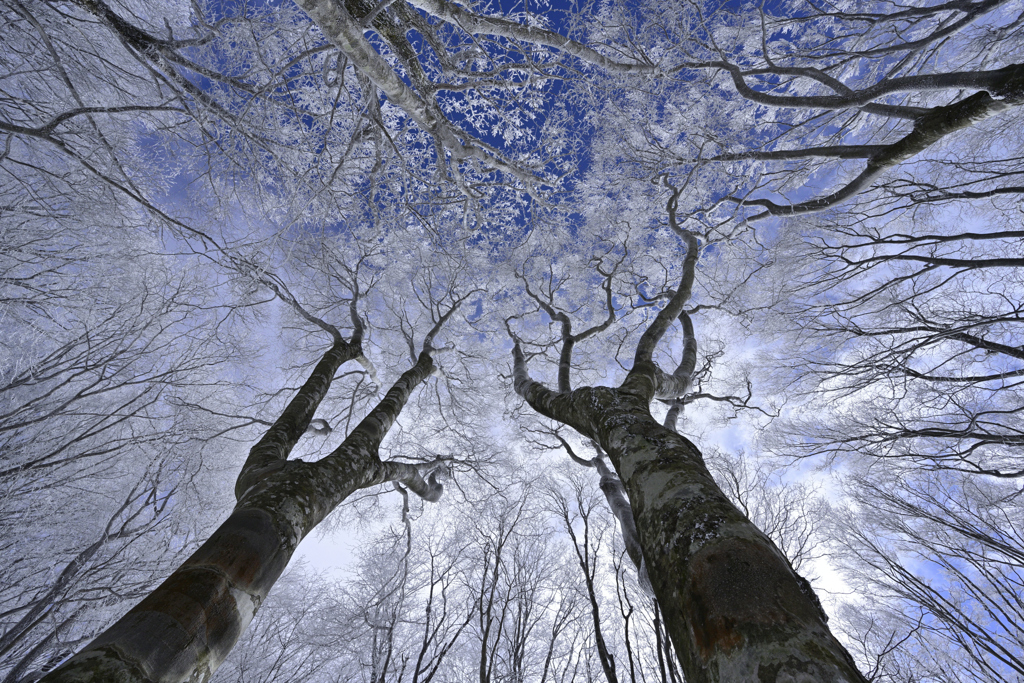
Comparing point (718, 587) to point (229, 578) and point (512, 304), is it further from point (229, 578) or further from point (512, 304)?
point (512, 304)

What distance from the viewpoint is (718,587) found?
1.24 meters

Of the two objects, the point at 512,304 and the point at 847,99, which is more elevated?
the point at 512,304

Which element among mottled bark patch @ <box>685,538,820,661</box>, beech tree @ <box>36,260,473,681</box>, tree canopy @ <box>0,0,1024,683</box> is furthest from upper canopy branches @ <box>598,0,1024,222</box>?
beech tree @ <box>36,260,473,681</box>

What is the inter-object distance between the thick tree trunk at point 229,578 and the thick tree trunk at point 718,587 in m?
2.14

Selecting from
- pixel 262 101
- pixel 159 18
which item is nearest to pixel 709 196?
pixel 262 101

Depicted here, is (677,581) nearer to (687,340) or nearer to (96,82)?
(687,340)

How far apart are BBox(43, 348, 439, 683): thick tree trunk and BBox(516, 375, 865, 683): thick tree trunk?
2140 mm

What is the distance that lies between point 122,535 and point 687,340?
8678 millimetres

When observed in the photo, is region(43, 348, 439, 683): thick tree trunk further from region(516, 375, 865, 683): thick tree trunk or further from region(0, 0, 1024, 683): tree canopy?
region(516, 375, 865, 683): thick tree trunk

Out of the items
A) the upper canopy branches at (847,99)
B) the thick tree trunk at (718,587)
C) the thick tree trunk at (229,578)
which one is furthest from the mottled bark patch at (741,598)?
the upper canopy branches at (847,99)

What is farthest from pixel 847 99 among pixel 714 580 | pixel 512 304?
pixel 512 304

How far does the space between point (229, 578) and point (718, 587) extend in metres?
2.36

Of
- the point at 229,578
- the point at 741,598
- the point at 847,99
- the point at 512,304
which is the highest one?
the point at 512,304

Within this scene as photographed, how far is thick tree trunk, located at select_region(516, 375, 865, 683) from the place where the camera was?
1.00m
